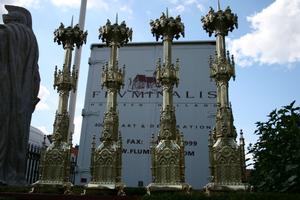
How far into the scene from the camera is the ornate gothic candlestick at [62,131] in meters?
14.7

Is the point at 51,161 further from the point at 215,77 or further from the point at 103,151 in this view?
the point at 215,77

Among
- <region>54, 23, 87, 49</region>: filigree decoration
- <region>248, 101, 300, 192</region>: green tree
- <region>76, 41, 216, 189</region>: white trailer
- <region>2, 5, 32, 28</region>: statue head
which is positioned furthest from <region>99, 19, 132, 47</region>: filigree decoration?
<region>248, 101, 300, 192</region>: green tree

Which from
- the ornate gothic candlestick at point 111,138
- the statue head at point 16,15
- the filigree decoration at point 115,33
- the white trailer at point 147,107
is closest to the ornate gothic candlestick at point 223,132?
the ornate gothic candlestick at point 111,138

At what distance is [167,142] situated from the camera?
14078 millimetres

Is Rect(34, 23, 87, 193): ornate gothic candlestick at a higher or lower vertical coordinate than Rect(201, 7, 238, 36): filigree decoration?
lower

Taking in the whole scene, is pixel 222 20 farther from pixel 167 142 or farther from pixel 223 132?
pixel 167 142

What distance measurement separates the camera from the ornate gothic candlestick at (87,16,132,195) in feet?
46.6

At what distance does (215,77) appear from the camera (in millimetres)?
14969

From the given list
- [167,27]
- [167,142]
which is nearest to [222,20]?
[167,27]

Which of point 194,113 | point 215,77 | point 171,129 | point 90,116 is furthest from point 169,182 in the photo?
point 90,116

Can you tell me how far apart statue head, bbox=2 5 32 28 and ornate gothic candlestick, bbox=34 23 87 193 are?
1582mm

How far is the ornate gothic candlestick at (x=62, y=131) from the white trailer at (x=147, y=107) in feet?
14.0

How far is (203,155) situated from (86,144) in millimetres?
6285

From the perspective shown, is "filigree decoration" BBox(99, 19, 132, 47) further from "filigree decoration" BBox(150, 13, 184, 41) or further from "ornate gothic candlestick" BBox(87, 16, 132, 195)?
"filigree decoration" BBox(150, 13, 184, 41)
